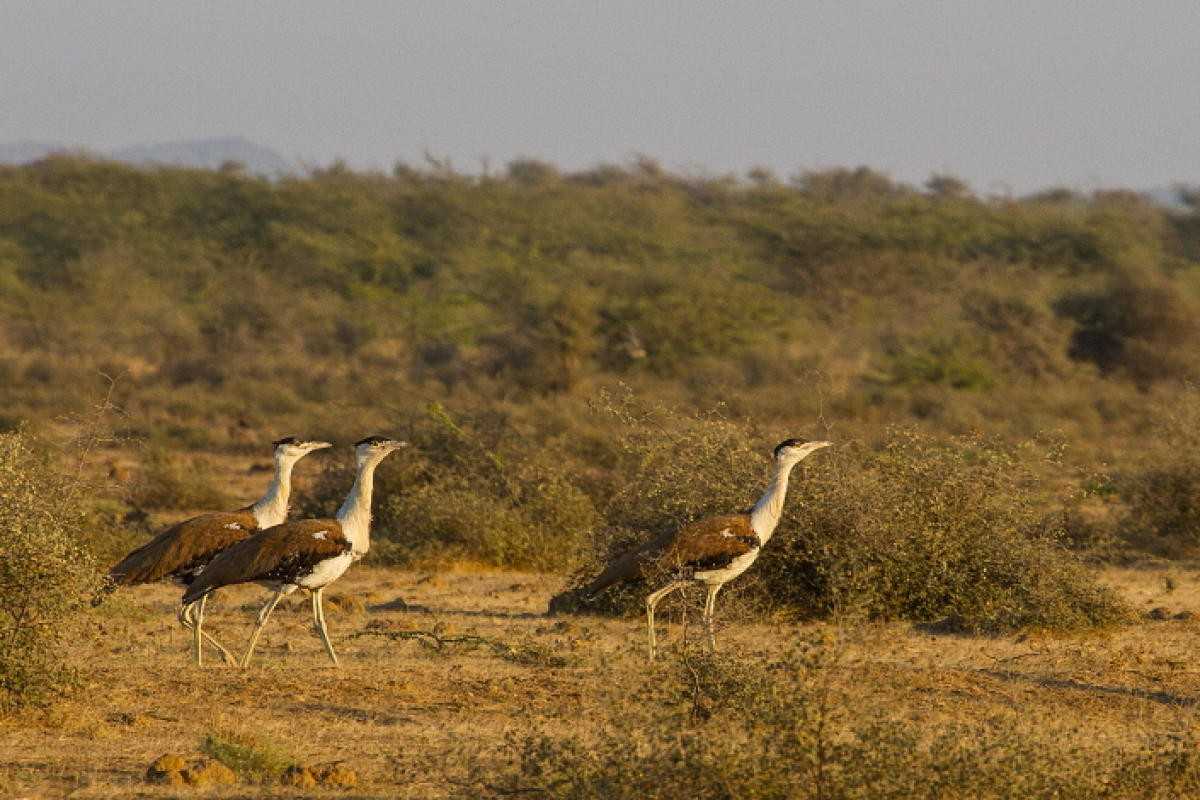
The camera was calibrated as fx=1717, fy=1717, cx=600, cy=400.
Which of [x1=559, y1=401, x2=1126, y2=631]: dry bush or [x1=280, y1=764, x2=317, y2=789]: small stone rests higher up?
[x1=559, y1=401, x2=1126, y2=631]: dry bush

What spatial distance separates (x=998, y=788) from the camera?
5188 millimetres

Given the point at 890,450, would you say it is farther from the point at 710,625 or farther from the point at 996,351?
the point at 996,351

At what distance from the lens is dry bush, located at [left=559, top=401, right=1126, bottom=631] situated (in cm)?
912

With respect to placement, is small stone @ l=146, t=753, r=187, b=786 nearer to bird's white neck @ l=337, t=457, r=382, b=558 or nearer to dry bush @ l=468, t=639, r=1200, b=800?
dry bush @ l=468, t=639, r=1200, b=800

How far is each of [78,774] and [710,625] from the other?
243 cm

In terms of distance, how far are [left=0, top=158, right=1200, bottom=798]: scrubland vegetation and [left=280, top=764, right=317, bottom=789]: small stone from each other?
0.08 m

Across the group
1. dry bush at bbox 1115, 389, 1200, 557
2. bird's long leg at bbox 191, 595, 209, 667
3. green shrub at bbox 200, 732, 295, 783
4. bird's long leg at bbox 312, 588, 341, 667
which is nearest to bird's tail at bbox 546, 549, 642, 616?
bird's long leg at bbox 312, 588, 341, 667

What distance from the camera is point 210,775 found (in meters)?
6.00

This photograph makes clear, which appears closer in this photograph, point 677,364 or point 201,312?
point 677,364

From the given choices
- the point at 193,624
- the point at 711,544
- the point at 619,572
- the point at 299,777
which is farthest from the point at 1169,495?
the point at 299,777

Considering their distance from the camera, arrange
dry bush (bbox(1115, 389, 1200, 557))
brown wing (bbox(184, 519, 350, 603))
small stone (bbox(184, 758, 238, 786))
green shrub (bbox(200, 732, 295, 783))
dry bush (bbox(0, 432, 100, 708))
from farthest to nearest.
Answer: dry bush (bbox(1115, 389, 1200, 557)) < brown wing (bbox(184, 519, 350, 603)) < dry bush (bbox(0, 432, 100, 708)) < green shrub (bbox(200, 732, 295, 783)) < small stone (bbox(184, 758, 238, 786))

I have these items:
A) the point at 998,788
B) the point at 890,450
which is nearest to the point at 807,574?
the point at 890,450

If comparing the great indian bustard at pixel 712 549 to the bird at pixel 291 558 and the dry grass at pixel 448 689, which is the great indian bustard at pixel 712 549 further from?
the bird at pixel 291 558

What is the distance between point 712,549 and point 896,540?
Result: 1400 millimetres
